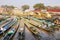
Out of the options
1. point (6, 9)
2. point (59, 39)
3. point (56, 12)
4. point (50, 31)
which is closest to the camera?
point (59, 39)

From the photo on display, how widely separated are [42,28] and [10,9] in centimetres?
398

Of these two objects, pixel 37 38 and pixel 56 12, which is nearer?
pixel 37 38

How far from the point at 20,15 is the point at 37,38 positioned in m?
4.90

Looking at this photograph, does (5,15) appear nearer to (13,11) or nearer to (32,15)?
(13,11)

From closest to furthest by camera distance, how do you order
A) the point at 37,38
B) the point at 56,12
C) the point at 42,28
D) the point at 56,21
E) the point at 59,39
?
the point at 37,38
the point at 59,39
the point at 42,28
the point at 56,21
the point at 56,12

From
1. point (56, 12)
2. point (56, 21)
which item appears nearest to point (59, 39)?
point (56, 21)

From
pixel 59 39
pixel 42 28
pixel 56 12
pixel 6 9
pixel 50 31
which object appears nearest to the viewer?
pixel 59 39

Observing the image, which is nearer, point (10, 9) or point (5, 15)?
point (5, 15)

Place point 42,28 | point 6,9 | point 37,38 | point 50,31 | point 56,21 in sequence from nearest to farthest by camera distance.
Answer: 1. point 37,38
2. point 50,31
3. point 42,28
4. point 56,21
5. point 6,9

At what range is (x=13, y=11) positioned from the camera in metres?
9.50

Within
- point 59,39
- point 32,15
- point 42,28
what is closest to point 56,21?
point 42,28

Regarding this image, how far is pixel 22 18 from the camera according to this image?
9289mm

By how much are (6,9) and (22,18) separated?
102 cm

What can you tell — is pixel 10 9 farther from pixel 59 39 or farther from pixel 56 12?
pixel 59 39
